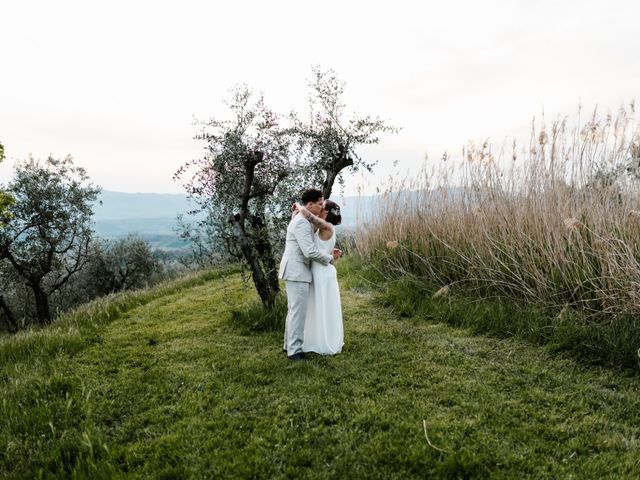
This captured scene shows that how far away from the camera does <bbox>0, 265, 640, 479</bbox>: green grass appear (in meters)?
3.51

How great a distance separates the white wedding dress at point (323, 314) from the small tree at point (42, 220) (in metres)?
15.5

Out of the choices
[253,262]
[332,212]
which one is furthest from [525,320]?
[253,262]

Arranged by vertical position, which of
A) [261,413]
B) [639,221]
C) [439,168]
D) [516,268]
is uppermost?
[439,168]

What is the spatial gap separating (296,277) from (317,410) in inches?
70.6

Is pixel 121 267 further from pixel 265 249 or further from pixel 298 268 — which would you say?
pixel 298 268

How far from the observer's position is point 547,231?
6164mm

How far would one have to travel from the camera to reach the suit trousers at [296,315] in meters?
5.77

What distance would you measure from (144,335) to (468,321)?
4.78 m

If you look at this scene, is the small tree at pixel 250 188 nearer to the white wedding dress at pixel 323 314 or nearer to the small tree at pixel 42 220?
the white wedding dress at pixel 323 314

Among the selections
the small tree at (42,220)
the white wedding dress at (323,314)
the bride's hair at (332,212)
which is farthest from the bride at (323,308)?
the small tree at (42,220)

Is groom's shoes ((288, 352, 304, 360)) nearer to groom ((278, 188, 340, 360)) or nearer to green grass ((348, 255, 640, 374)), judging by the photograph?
groom ((278, 188, 340, 360))

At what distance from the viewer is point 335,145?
28.3 ft

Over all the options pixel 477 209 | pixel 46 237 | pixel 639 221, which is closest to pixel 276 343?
pixel 477 209

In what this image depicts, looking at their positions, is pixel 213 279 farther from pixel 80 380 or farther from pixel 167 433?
pixel 167 433
